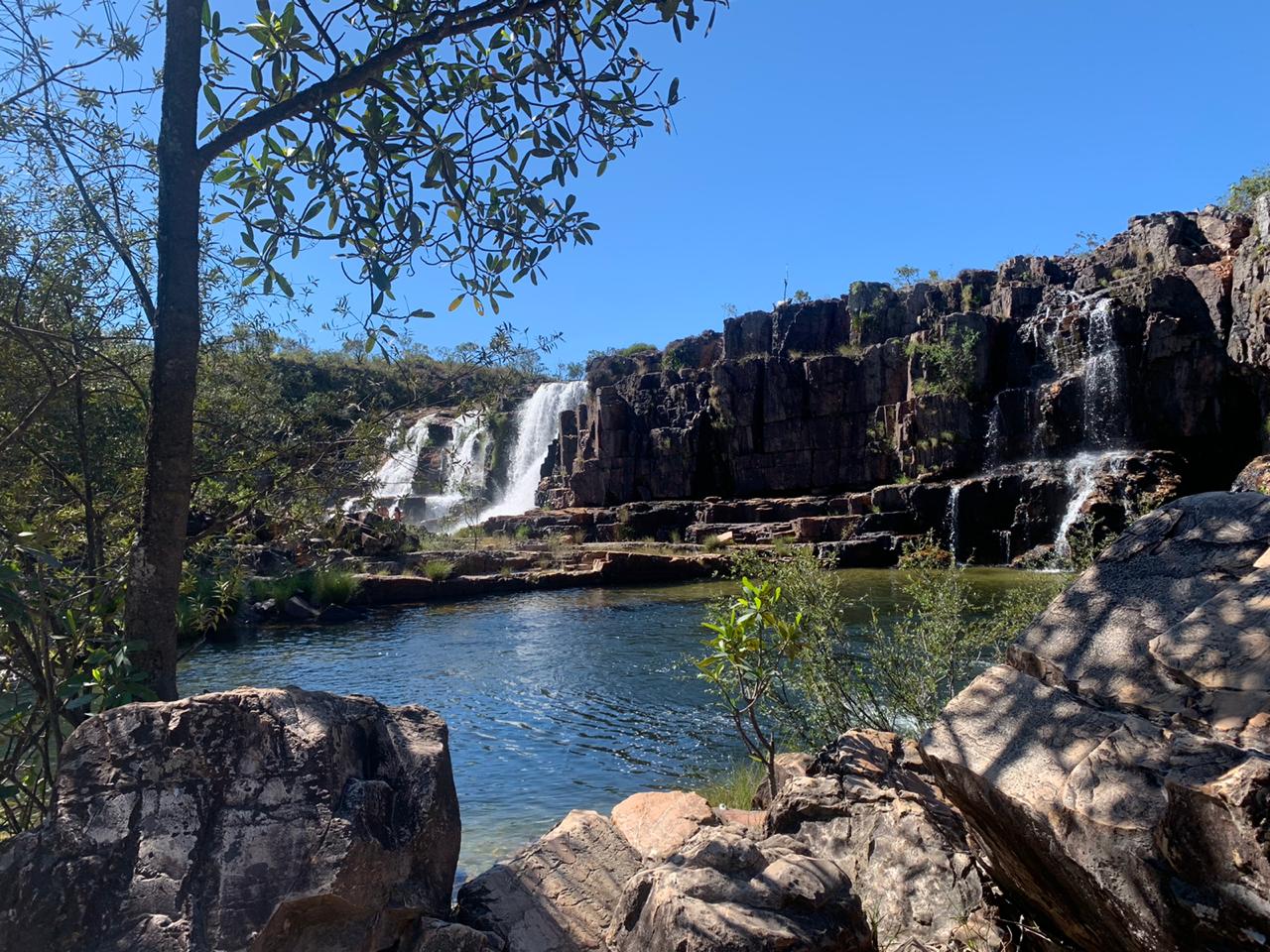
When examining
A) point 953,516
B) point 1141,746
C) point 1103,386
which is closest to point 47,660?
point 1141,746

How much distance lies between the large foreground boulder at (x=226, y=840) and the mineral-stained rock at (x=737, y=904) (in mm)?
684

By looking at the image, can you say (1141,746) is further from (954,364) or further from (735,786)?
(954,364)

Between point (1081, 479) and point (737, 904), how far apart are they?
1030 inches

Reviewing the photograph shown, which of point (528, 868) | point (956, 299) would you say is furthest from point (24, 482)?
point (956, 299)

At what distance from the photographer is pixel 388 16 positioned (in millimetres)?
3752

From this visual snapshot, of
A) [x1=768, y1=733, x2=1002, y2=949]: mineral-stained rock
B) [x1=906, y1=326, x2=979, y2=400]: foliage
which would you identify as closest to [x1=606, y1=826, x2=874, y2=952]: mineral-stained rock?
[x1=768, y1=733, x2=1002, y2=949]: mineral-stained rock

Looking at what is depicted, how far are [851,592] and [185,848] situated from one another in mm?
17563

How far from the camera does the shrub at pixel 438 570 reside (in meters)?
22.1

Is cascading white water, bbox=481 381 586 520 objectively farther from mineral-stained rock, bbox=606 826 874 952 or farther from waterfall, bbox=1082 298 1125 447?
mineral-stained rock, bbox=606 826 874 952

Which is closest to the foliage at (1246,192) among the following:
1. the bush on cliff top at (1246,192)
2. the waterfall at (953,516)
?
the bush on cliff top at (1246,192)

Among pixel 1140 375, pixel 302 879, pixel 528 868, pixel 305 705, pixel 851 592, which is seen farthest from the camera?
pixel 1140 375

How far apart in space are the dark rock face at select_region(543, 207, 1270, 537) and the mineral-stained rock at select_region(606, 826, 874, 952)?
25.5 m

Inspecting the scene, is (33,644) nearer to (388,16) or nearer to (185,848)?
(185,848)

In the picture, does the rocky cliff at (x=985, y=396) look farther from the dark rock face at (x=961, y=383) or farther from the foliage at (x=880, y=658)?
the foliage at (x=880, y=658)
